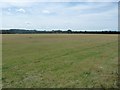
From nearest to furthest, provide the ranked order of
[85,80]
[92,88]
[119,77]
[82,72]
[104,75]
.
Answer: [92,88], [85,80], [119,77], [104,75], [82,72]

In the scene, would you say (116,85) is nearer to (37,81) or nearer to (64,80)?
(64,80)

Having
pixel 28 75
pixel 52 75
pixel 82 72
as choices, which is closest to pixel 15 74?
pixel 28 75

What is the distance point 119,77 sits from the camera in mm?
11859

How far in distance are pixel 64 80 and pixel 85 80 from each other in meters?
1.04

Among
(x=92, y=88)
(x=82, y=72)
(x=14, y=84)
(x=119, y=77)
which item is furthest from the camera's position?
(x=82, y=72)

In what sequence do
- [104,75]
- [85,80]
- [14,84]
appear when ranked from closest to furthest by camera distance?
[14,84] < [85,80] < [104,75]

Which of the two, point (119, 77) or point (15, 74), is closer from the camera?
point (119, 77)

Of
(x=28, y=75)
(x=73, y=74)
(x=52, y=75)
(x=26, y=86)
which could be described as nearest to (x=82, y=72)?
(x=73, y=74)

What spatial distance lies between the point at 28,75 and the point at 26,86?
256 cm

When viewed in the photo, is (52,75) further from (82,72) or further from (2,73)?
(2,73)

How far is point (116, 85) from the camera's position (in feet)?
33.4

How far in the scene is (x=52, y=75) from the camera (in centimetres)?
1255

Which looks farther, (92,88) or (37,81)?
(37,81)

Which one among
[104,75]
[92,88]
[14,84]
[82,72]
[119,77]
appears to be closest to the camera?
[92,88]
